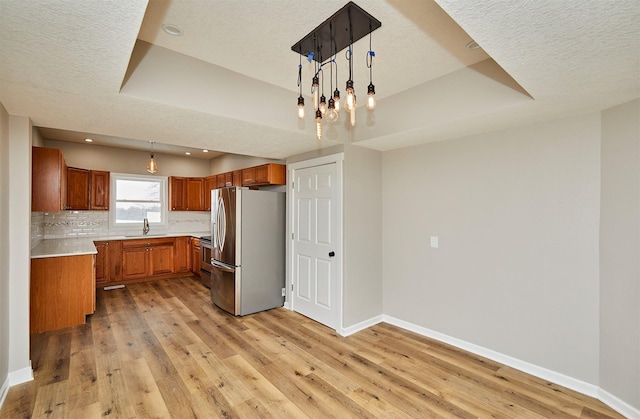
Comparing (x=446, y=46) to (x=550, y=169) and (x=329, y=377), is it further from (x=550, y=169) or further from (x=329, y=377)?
(x=329, y=377)

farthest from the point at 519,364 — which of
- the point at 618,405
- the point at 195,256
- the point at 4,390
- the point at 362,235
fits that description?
the point at 195,256

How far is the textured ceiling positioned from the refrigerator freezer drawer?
1.83m

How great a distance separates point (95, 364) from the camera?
2.75m

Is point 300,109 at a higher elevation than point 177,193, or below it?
higher

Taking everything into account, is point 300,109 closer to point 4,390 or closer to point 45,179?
point 4,390

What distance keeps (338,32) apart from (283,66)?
2.18 ft

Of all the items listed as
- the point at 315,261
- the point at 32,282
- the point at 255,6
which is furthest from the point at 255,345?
the point at 255,6

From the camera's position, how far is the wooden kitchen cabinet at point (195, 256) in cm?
599

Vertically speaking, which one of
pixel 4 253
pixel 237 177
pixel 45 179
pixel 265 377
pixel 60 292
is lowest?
pixel 265 377

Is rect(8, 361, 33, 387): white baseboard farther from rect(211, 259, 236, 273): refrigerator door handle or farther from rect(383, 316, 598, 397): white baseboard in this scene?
rect(383, 316, 598, 397): white baseboard

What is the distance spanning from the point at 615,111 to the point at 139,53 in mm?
3532

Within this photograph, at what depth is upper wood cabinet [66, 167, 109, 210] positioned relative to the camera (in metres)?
5.18

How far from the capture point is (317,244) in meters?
3.84

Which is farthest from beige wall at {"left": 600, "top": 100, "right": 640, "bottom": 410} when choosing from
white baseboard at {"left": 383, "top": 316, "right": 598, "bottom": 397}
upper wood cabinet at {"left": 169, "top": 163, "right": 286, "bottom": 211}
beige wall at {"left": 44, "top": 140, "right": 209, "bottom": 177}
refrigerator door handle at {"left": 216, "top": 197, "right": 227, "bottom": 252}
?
beige wall at {"left": 44, "top": 140, "right": 209, "bottom": 177}
